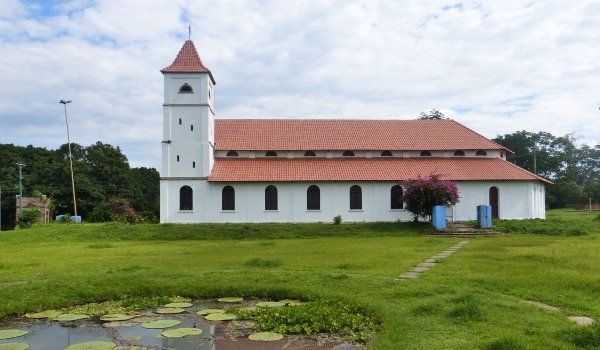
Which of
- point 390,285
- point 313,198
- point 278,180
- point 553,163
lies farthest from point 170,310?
Result: point 553,163

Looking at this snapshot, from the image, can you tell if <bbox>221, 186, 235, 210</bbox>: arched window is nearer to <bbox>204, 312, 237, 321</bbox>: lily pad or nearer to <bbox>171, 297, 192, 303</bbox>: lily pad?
<bbox>171, 297, 192, 303</bbox>: lily pad

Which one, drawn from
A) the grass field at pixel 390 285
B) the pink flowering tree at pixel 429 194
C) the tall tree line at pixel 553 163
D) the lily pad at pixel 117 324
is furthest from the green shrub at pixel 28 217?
the tall tree line at pixel 553 163

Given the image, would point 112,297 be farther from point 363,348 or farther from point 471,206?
point 471,206

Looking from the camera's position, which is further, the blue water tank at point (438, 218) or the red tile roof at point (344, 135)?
the red tile roof at point (344, 135)

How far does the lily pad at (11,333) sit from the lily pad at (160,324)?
195cm

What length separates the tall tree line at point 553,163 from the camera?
66.4 m

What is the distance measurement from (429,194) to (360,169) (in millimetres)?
5766

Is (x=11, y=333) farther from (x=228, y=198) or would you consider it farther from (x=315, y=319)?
(x=228, y=198)

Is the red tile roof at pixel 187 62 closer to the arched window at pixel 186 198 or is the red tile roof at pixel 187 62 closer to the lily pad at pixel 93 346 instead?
the arched window at pixel 186 198

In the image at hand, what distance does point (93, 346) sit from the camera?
7848 millimetres

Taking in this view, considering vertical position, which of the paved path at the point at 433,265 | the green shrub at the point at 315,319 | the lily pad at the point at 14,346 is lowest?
A: the lily pad at the point at 14,346

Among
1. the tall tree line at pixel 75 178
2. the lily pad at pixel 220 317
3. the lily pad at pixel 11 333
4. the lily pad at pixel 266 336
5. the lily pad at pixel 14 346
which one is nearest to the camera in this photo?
the lily pad at pixel 14 346

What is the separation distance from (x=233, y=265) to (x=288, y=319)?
6881mm

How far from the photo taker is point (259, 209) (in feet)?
115
